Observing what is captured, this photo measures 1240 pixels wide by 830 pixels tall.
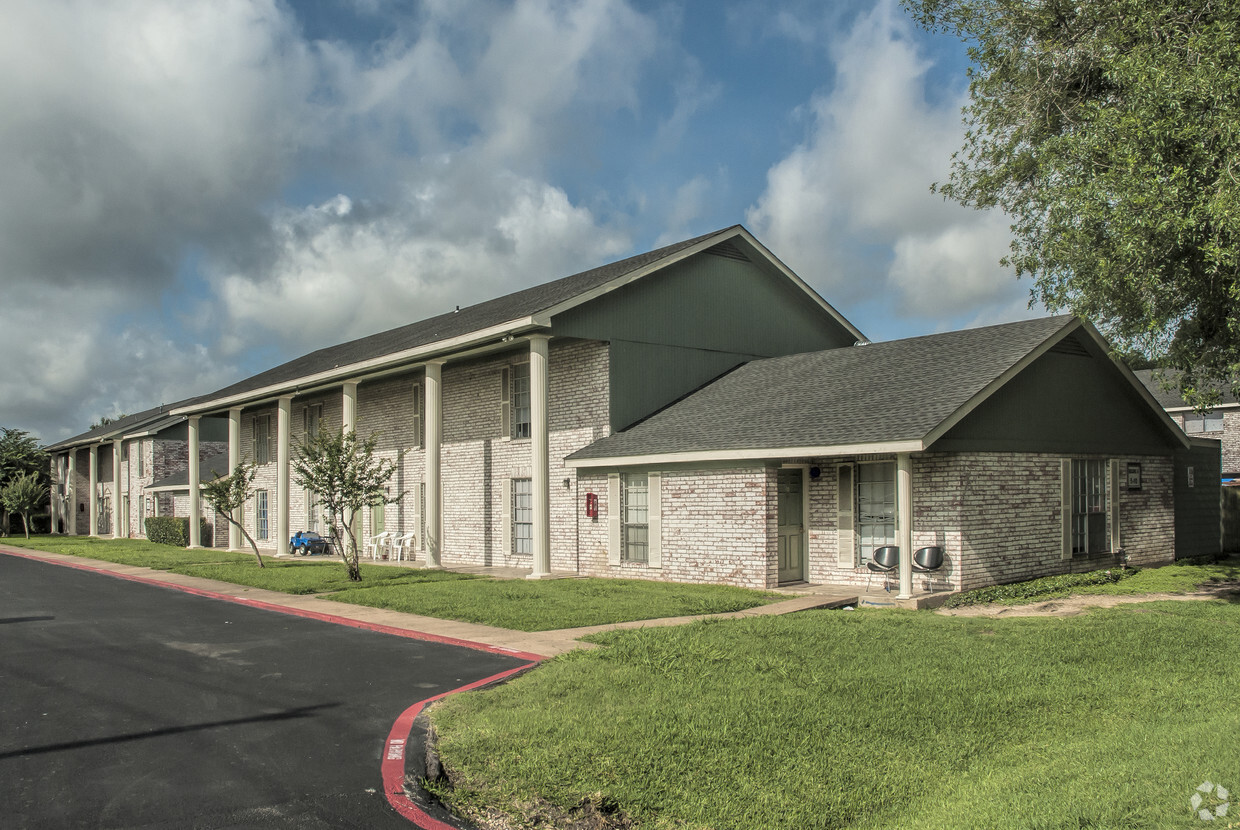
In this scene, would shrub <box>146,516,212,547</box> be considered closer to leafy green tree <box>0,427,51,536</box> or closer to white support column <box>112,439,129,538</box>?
white support column <box>112,439,129,538</box>

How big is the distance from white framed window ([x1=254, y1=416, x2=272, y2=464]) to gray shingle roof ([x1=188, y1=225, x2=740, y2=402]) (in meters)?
1.59

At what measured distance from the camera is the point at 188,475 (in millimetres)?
42094

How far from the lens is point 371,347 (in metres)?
30.4

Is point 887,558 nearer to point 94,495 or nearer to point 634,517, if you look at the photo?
point 634,517

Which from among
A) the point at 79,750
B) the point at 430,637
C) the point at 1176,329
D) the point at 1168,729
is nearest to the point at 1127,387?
the point at 1176,329

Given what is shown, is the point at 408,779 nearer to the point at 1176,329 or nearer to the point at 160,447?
the point at 1176,329

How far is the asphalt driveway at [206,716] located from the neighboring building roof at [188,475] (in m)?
28.3

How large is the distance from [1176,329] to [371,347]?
23427 millimetres

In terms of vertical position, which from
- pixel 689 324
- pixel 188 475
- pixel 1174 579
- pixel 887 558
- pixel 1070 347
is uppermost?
pixel 689 324

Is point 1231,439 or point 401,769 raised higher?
point 1231,439

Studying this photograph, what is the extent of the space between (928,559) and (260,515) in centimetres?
2782

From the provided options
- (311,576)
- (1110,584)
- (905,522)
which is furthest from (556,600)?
(1110,584)

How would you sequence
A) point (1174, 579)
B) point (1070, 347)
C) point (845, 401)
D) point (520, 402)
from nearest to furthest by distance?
point (845, 401) → point (1174, 579) → point (1070, 347) → point (520, 402)

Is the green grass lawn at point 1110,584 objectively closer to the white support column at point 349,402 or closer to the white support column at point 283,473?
the white support column at point 349,402
